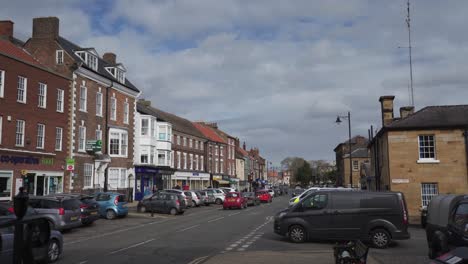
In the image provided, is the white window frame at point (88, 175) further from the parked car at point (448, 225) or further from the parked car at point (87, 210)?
the parked car at point (448, 225)

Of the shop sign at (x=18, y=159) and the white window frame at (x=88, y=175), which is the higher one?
the shop sign at (x=18, y=159)

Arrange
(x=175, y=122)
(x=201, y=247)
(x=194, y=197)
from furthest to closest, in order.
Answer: (x=175, y=122) < (x=194, y=197) < (x=201, y=247)

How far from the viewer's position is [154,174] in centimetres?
5119

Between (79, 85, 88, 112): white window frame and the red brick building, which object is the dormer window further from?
the red brick building

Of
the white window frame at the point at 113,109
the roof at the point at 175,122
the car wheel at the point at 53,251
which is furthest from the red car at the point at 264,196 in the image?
the car wheel at the point at 53,251

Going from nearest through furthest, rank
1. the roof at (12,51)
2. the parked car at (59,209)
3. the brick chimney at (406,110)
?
the parked car at (59,209) < the roof at (12,51) < the brick chimney at (406,110)

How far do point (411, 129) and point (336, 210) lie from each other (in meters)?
14.9

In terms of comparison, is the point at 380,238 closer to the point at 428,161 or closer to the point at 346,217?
the point at 346,217

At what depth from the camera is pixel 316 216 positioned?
54.5 ft

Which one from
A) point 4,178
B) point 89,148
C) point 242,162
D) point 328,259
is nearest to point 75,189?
point 89,148

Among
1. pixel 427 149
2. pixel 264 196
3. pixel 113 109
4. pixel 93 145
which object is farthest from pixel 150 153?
pixel 427 149

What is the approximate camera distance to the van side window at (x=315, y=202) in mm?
16781

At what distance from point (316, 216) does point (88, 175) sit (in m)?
26.2

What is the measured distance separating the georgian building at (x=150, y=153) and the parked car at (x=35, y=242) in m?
35.1
